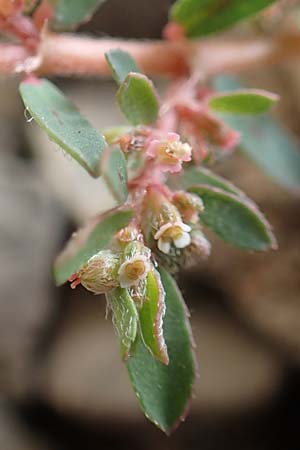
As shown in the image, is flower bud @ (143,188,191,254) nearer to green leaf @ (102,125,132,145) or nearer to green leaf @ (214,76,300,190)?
green leaf @ (102,125,132,145)

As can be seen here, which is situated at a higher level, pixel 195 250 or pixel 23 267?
pixel 23 267

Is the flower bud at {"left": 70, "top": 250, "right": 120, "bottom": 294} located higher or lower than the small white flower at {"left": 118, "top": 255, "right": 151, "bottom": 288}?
higher

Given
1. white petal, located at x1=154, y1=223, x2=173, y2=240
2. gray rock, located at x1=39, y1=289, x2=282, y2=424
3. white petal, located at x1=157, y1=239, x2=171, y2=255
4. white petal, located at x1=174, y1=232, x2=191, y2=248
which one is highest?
white petal, located at x1=154, y1=223, x2=173, y2=240

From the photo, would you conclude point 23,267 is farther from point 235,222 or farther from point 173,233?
point 173,233

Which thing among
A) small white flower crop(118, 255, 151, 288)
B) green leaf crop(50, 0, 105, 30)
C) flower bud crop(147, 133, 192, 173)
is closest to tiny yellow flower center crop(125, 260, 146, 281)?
small white flower crop(118, 255, 151, 288)

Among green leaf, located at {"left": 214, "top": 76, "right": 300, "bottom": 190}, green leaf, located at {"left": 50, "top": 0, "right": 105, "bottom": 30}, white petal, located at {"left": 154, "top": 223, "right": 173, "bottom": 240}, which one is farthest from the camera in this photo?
green leaf, located at {"left": 214, "top": 76, "right": 300, "bottom": 190}

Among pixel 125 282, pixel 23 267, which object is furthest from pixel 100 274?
pixel 23 267

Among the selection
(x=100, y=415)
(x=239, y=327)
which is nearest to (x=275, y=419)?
(x=239, y=327)
